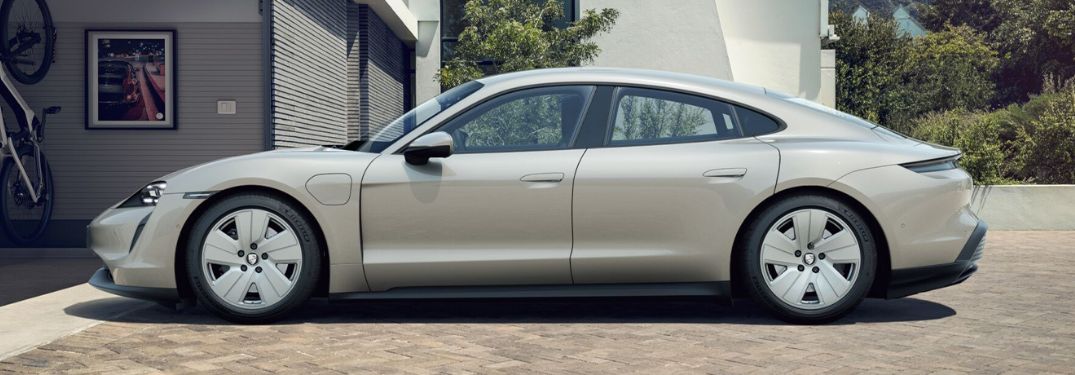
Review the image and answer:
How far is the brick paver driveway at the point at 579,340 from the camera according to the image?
5047mm

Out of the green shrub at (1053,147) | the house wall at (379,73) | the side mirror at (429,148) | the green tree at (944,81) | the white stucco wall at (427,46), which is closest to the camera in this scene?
the side mirror at (429,148)

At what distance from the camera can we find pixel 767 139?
6.22m

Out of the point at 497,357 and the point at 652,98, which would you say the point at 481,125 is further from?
the point at 497,357

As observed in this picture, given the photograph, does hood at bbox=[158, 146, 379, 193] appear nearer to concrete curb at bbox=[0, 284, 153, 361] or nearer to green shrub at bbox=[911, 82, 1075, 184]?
concrete curb at bbox=[0, 284, 153, 361]

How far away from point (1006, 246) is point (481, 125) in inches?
335

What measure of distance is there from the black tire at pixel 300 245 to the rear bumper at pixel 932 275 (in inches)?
119

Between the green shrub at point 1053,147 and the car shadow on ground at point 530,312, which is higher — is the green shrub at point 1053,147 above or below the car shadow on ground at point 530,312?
above

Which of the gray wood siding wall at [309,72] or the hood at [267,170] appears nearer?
the hood at [267,170]

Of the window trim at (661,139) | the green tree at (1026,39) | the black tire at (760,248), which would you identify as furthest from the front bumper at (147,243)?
the green tree at (1026,39)

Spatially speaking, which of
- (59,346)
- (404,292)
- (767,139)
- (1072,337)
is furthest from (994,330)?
(59,346)

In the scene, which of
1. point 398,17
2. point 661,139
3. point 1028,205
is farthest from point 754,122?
point 398,17

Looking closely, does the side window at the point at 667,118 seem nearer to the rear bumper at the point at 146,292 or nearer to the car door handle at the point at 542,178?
the car door handle at the point at 542,178

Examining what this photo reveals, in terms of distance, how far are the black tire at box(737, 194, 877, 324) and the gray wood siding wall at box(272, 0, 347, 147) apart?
6.62 m

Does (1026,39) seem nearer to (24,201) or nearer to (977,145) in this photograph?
(977,145)
